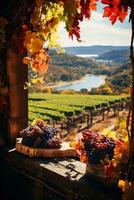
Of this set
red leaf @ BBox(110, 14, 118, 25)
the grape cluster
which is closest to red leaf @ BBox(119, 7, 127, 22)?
red leaf @ BBox(110, 14, 118, 25)

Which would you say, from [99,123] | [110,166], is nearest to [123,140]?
[110,166]

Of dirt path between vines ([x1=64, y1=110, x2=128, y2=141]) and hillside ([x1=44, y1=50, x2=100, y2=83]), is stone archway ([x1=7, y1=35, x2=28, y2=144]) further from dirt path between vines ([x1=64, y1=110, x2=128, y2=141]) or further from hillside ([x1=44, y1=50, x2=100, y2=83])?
hillside ([x1=44, y1=50, x2=100, y2=83])

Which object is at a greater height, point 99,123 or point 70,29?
point 70,29

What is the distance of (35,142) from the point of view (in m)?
2.99

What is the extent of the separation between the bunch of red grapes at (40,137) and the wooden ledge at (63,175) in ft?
0.43

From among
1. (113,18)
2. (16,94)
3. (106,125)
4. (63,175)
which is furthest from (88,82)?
(113,18)

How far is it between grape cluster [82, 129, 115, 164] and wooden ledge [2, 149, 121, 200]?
0.15 metres

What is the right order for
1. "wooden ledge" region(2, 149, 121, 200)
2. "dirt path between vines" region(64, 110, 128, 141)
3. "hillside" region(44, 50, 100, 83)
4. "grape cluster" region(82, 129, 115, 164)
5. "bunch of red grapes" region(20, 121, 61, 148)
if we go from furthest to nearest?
"hillside" region(44, 50, 100, 83) → "dirt path between vines" region(64, 110, 128, 141) → "bunch of red grapes" region(20, 121, 61, 148) → "grape cluster" region(82, 129, 115, 164) → "wooden ledge" region(2, 149, 121, 200)

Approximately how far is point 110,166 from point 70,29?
2.84 feet

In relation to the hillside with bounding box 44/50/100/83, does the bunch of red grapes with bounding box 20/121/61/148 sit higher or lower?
lower

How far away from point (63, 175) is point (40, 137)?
0.58m

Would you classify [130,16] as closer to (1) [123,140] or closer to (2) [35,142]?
(1) [123,140]

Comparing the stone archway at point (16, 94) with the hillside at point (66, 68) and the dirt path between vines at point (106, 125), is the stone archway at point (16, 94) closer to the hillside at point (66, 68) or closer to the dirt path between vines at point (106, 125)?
the dirt path between vines at point (106, 125)

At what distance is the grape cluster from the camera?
2.41 m
